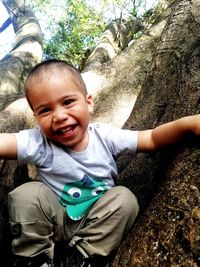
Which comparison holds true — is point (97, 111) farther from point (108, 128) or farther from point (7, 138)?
point (7, 138)

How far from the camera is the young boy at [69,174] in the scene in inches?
65.4

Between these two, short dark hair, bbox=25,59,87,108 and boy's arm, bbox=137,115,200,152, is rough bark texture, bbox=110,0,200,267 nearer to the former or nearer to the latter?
boy's arm, bbox=137,115,200,152

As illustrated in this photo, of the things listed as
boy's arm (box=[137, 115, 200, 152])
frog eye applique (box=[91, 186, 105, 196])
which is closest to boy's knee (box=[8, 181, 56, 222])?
frog eye applique (box=[91, 186, 105, 196])

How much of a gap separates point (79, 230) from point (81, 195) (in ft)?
0.63

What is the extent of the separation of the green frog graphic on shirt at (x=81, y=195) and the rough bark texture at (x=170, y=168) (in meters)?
0.24

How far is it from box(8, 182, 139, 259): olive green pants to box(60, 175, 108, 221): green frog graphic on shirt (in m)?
0.10

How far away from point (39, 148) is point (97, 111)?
1.42m

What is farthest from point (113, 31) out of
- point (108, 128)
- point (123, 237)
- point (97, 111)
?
point (123, 237)

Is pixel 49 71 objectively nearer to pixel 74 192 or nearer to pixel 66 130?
pixel 66 130

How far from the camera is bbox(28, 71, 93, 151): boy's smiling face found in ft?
5.88

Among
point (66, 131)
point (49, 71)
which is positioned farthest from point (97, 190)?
point (49, 71)

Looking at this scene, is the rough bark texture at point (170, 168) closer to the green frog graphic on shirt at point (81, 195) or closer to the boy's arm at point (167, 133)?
the boy's arm at point (167, 133)

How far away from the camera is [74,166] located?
1.92 m

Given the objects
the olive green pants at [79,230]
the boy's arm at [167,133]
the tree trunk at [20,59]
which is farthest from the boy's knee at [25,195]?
the tree trunk at [20,59]
